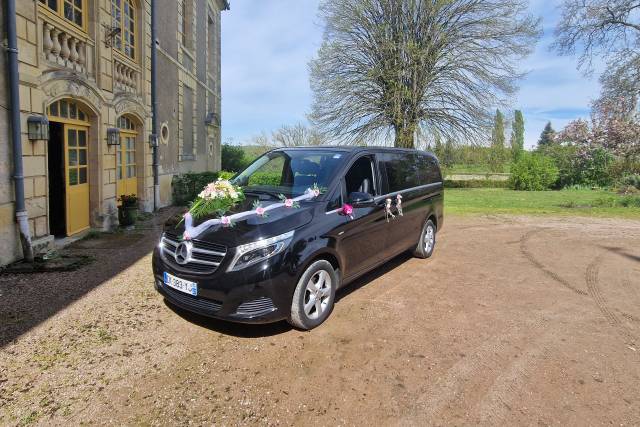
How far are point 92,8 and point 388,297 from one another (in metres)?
8.03

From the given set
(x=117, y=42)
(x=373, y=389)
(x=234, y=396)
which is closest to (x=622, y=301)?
(x=373, y=389)

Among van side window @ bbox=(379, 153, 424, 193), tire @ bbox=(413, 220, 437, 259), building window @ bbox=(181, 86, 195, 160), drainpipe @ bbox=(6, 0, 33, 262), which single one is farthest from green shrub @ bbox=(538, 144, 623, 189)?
drainpipe @ bbox=(6, 0, 33, 262)

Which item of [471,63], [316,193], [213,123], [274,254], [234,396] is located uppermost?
[471,63]

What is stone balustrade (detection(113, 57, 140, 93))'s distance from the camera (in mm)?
9367

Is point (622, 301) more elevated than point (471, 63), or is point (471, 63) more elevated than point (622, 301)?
point (471, 63)

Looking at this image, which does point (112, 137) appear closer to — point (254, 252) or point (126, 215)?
point (126, 215)

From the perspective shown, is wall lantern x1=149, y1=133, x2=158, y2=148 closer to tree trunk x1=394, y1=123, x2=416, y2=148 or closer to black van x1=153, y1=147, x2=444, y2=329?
black van x1=153, y1=147, x2=444, y2=329

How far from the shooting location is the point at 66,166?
24.9 feet

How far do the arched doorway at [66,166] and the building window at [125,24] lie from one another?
2.52 m

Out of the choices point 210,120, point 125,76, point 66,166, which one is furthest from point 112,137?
point 210,120

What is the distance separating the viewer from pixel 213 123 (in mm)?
19922

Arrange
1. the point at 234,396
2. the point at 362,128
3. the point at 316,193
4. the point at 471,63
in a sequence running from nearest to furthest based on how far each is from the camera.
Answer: the point at 234,396
the point at 316,193
the point at 471,63
the point at 362,128

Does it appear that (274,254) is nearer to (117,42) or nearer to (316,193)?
(316,193)

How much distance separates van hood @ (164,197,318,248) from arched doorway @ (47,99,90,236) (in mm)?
4778
